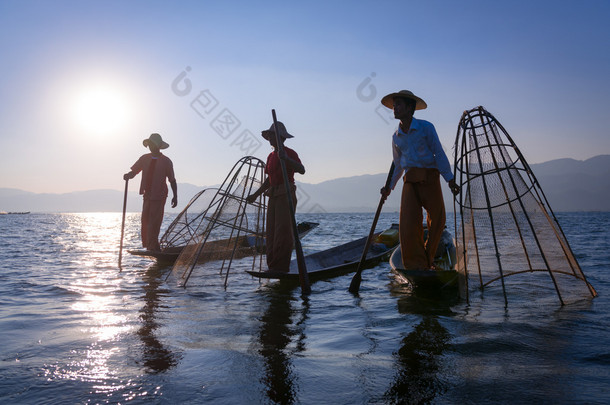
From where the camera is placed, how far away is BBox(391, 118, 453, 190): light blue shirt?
4.77 meters

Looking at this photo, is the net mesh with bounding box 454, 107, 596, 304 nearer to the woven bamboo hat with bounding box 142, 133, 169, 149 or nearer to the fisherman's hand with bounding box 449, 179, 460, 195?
the fisherman's hand with bounding box 449, 179, 460, 195

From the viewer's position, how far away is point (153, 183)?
8445 millimetres

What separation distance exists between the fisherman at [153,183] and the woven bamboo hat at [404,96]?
199 inches

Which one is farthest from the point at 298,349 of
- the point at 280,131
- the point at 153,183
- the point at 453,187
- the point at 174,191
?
the point at 174,191

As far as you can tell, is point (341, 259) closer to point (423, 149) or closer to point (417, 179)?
point (417, 179)

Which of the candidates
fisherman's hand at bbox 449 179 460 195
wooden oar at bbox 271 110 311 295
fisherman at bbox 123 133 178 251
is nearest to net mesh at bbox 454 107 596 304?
fisherman's hand at bbox 449 179 460 195

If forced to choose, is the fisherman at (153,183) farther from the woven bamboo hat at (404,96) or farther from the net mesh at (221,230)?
the woven bamboo hat at (404,96)

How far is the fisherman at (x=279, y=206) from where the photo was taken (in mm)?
5949

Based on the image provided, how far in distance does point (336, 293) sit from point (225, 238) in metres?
3.12

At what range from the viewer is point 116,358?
2912mm

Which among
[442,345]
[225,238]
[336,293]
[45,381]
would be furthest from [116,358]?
[225,238]

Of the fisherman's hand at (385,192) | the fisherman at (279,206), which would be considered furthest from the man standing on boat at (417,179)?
the fisherman at (279,206)

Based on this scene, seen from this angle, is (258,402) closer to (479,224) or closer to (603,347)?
(603,347)

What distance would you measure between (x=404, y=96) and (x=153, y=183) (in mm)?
5522
